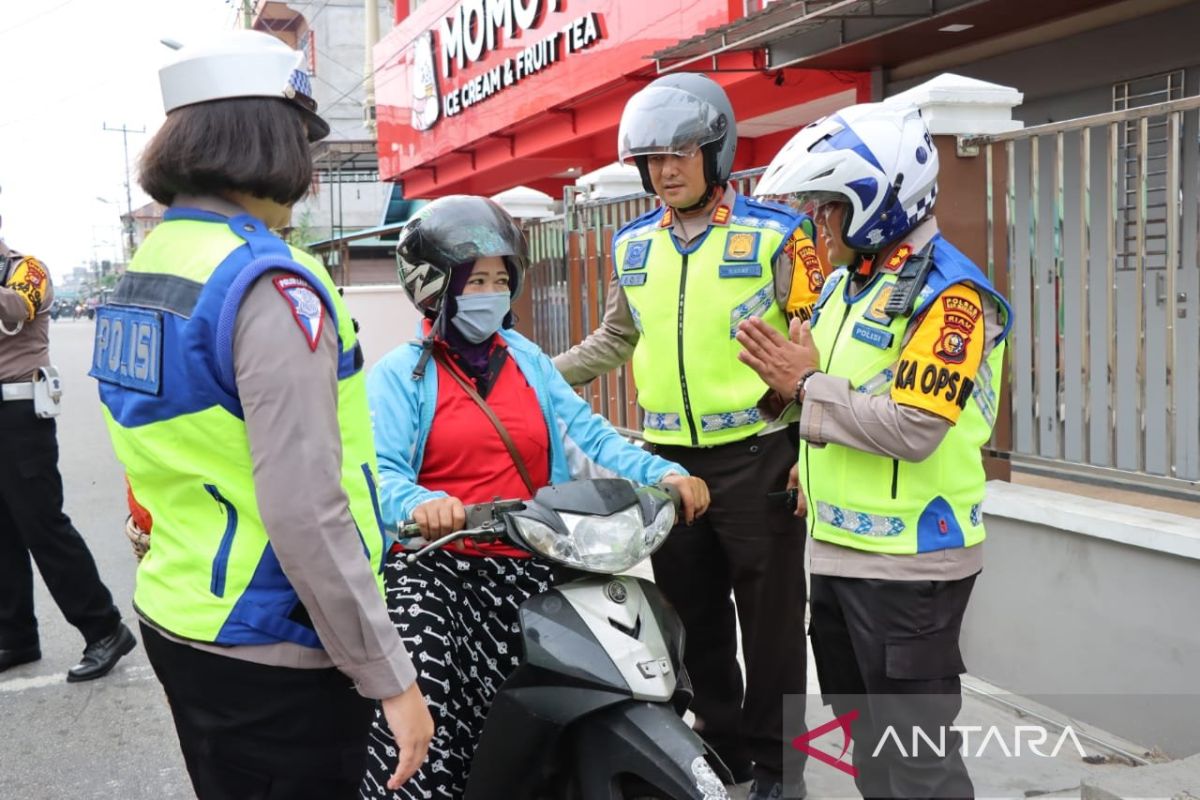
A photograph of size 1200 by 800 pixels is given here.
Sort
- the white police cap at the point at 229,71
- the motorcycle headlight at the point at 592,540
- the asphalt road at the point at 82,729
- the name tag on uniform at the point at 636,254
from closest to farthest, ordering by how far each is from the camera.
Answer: the white police cap at the point at 229,71 < the motorcycle headlight at the point at 592,540 < the name tag on uniform at the point at 636,254 < the asphalt road at the point at 82,729

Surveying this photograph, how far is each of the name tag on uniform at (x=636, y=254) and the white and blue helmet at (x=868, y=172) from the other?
90 cm

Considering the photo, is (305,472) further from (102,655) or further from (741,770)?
(102,655)

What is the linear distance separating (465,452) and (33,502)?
2.93 meters

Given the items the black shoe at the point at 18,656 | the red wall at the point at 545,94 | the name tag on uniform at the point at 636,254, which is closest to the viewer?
the name tag on uniform at the point at 636,254

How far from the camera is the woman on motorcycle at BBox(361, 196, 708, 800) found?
8.60ft

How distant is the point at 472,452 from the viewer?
2.76m

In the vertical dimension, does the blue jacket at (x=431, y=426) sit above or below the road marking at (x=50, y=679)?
above

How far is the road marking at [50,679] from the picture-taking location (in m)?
4.81

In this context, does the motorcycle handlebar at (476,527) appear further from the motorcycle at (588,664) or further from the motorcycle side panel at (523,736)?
the motorcycle side panel at (523,736)

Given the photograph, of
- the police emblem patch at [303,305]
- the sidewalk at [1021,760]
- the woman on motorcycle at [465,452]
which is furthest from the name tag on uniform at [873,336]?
the sidewalk at [1021,760]

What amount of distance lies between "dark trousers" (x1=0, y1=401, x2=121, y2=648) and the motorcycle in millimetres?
3019

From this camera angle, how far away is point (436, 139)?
17297 mm

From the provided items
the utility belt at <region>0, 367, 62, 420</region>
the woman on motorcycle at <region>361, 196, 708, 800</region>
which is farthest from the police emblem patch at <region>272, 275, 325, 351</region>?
the utility belt at <region>0, 367, 62, 420</region>

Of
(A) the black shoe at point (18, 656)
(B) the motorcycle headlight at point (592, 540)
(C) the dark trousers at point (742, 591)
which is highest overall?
(B) the motorcycle headlight at point (592, 540)
